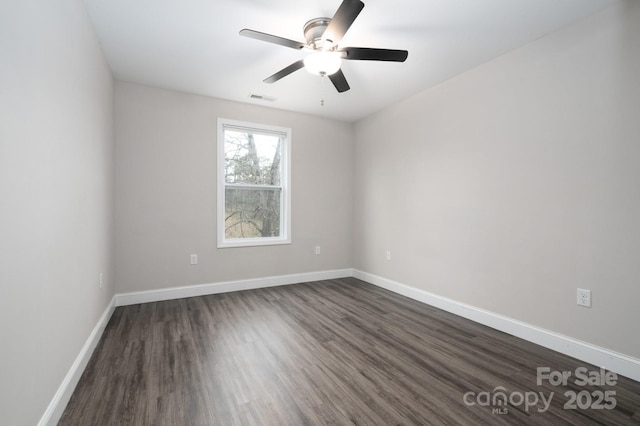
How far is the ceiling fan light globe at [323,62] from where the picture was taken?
2.20m

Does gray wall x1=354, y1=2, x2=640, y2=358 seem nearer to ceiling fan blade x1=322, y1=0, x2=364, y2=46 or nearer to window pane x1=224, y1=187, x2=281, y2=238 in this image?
ceiling fan blade x1=322, y1=0, x2=364, y2=46

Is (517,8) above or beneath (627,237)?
above

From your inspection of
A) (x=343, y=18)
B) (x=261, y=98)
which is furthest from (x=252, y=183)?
(x=343, y=18)

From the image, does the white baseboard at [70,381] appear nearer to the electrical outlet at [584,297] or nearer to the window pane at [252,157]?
the window pane at [252,157]

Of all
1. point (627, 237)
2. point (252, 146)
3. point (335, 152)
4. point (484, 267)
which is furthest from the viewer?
point (335, 152)

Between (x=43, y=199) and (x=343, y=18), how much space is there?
6.36ft

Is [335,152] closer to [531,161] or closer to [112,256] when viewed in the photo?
[531,161]

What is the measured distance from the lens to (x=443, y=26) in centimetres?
232

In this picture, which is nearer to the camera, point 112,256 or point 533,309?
point 533,309

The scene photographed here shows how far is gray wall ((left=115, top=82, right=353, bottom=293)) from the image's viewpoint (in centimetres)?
339

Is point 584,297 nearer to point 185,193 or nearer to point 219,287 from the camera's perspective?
point 219,287

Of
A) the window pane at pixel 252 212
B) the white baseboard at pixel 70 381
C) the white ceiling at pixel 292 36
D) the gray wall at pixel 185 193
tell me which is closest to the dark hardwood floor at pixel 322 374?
the white baseboard at pixel 70 381

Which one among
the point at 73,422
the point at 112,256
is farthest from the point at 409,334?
the point at 112,256

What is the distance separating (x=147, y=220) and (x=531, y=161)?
408cm
